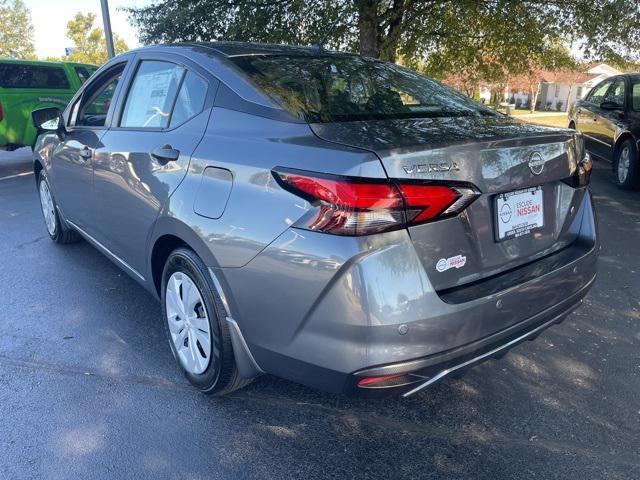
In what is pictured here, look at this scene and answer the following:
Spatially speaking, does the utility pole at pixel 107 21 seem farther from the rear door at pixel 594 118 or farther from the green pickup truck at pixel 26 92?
the rear door at pixel 594 118


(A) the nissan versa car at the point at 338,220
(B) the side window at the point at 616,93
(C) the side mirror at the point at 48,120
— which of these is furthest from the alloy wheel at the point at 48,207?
(B) the side window at the point at 616,93

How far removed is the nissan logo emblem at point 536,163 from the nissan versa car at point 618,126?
5.82 metres

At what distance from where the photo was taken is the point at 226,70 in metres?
2.64

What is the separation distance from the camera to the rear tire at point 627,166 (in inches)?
282

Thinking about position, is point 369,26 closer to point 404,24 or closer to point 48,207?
point 404,24

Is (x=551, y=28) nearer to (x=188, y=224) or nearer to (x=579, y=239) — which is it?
(x=579, y=239)

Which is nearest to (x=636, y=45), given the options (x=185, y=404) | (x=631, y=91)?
(x=631, y=91)

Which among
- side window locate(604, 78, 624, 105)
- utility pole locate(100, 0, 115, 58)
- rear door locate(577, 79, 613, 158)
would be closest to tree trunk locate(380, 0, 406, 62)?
rear door locate(577, 79, 613, 158)

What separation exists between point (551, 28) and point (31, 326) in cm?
1043

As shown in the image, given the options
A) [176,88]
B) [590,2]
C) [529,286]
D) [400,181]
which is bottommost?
[529,286]

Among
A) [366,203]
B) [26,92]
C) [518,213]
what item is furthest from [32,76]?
[518,213]

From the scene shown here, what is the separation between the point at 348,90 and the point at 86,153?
77.9 inches

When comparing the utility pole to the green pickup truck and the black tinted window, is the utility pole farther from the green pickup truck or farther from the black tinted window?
the green pickup truck

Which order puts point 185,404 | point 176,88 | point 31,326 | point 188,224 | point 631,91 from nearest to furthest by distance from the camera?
point 188,224 < point 185,404 < point 176,88 < point 31,326 < point 631,91
